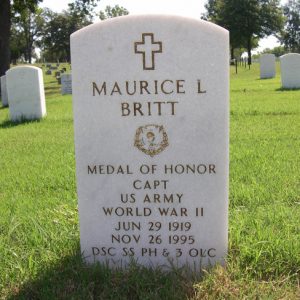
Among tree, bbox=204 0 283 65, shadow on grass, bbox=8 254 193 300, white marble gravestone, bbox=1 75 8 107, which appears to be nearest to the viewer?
shadow on grass, bbox=8 254 193 300

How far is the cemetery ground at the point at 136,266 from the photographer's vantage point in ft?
7.41

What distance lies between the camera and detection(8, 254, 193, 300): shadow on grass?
7.29 ft

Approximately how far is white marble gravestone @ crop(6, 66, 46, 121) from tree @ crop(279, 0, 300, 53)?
A: 204 ft

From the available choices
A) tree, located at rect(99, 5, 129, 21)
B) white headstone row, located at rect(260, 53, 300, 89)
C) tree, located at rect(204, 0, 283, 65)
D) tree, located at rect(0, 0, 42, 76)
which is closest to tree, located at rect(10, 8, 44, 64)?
tree, located at rect(99, 5, 129, 21)

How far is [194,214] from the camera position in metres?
2.48

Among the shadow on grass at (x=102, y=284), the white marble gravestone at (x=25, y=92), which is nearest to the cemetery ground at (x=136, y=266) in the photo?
the shadow on grass at (x=102, y=284)

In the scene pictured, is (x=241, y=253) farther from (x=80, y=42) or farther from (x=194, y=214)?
(x=80, y=42)

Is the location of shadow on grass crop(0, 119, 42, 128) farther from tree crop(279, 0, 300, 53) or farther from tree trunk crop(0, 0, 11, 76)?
tree crop(279, 0, 300, 53)

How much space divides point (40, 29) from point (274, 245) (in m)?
74.5

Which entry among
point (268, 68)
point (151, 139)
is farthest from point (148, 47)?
point (268, 68)

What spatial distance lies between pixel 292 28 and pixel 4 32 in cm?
7169

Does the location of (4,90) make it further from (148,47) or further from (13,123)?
(148,47)

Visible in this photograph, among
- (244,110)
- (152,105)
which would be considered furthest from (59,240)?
(244,110)

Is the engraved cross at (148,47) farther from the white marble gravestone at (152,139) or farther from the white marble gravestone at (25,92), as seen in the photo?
the white marble gravestone at (25,92)
